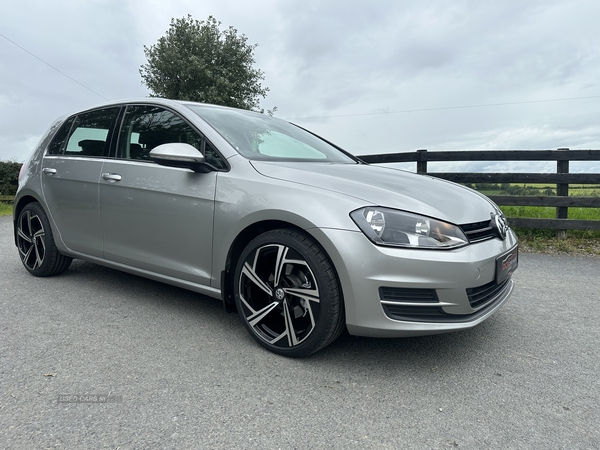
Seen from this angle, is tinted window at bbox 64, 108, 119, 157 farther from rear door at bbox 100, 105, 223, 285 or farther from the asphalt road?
the asphalt road

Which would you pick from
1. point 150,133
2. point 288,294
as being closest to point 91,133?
point 150,133

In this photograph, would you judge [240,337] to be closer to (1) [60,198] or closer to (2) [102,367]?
(2) [102,367]

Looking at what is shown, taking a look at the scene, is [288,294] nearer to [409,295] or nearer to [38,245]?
[409,295]

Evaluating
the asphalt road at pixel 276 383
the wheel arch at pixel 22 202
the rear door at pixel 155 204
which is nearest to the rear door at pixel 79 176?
the rear door at pixel 155 204

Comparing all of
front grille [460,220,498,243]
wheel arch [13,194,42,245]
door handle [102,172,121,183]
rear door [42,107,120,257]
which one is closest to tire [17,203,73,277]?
wheel arch [13,194,42,245]

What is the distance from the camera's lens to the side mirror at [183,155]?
8.69ft

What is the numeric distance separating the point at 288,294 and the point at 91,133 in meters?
2.42

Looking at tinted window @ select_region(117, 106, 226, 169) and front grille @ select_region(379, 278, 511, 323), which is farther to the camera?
tinted window @ select_region(117, 106, 226, 169)

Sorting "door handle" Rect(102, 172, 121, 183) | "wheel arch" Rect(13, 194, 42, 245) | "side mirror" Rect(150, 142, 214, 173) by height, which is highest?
"side mirror" Rect(150, 142, 214, 173)

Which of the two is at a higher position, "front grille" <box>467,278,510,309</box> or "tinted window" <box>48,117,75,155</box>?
"tinted window" <box>48,117,75,155</box>

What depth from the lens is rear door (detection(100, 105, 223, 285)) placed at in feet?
9.18

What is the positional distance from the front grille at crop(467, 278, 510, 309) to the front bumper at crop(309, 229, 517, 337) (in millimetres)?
13

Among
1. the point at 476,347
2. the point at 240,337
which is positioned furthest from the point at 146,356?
the point at 476,347

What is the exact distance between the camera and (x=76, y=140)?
384 cm
